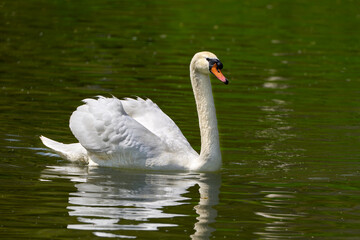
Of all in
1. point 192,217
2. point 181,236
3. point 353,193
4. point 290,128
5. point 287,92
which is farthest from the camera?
point 287,92

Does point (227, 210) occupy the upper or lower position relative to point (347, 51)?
lower

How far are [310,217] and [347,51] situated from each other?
1438 cm

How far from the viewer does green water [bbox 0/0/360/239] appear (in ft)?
29.4

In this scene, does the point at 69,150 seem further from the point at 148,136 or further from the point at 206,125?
the point at 206,125

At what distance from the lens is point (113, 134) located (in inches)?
437

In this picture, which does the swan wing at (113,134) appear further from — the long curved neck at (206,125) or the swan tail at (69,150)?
the long curved neck at (206,125)

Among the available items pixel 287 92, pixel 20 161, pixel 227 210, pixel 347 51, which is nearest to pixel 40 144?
pixel 20 161

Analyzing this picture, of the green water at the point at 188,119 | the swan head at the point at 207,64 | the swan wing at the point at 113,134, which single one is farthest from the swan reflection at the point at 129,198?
the swan head at the point at 207,64

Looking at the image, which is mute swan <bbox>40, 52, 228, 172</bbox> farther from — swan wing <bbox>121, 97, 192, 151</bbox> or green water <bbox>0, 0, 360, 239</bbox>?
green water <bbox>0, 0, 360, 239</bbox>

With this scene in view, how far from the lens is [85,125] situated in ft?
37.4

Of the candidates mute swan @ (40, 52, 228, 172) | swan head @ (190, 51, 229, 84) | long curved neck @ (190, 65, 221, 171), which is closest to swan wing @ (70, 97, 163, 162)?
mute swan @ (40, 52, 228, 172)

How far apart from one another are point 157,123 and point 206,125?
0.71m

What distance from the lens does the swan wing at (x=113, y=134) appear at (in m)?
11.0

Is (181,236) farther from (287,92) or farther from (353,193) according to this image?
(287,92)
